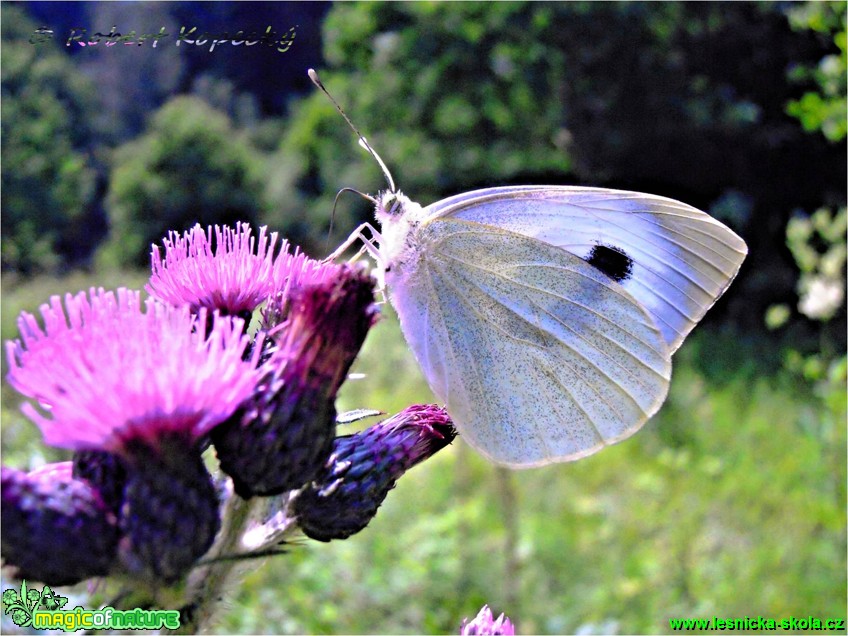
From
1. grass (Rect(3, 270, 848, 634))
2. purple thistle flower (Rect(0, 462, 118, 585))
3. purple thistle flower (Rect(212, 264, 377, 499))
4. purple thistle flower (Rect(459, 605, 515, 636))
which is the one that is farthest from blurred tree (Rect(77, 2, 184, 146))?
purple thistle flower (Rect(459, 605, 515, 636))

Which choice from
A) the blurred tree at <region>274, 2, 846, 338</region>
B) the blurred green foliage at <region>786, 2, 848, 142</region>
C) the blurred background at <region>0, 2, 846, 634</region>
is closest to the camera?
the blurred green foliage at <region>786, 2, 848, 142</region>

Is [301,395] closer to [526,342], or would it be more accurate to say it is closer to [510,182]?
[526,342]

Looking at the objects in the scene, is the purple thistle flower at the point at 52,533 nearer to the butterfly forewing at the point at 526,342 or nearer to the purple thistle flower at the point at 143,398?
the purple thistle flower at the point at 143,398

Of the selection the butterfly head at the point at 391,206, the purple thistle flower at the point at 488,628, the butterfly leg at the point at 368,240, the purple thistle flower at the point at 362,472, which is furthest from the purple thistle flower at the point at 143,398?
the butterfly head at the point at 391,206

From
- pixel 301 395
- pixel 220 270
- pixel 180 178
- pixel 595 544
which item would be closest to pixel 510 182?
pixel 180 178

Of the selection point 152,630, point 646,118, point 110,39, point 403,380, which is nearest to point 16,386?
point 152,630

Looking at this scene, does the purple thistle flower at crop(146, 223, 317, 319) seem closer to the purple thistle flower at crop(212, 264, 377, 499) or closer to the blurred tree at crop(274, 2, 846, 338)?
the purple thistle flower at crop(212, 264, 377, 499)
